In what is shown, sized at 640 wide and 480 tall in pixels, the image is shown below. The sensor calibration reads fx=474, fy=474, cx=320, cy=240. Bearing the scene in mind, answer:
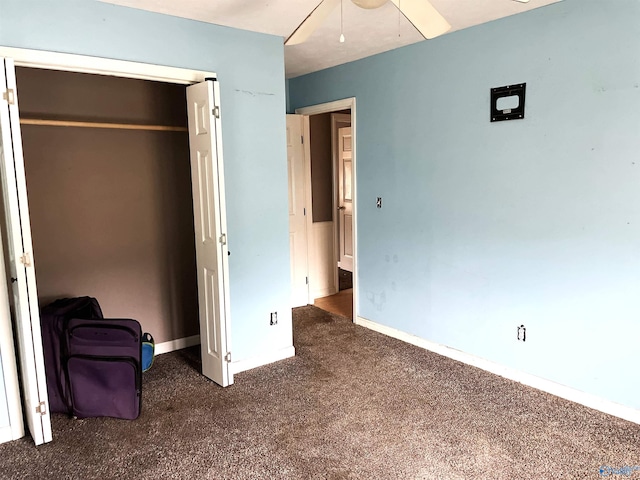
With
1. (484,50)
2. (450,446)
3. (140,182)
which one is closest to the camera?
(450,446)

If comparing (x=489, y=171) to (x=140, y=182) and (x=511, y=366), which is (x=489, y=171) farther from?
(x=140, y=182)

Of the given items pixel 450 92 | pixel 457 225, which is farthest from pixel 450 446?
pixel 450 92

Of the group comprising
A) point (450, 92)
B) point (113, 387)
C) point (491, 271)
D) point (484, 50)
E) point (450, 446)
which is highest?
point (484, 50)

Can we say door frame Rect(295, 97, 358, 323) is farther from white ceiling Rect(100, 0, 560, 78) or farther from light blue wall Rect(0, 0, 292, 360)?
light blue wall Rect(0, 0, 292, 360)

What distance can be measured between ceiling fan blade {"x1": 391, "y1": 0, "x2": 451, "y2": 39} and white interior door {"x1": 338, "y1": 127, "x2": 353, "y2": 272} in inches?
135

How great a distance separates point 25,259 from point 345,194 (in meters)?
4.10

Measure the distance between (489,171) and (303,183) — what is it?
83.9 inches

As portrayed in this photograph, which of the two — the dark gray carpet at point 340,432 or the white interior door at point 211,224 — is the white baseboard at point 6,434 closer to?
the dark gray carpet at point 340,432

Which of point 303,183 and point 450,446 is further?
point 303,183

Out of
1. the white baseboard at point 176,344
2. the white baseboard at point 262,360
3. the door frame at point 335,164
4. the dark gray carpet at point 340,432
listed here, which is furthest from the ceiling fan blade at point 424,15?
the door frame at point 335,164

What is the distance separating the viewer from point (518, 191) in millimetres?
2998

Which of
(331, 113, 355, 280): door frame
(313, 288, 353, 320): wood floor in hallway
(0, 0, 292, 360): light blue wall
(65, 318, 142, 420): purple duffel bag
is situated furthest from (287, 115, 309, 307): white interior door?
(65, 318, 142, 420): purple duffel bag

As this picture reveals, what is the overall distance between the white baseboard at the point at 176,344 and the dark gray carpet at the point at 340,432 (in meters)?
0.40

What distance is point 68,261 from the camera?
3.32 m
